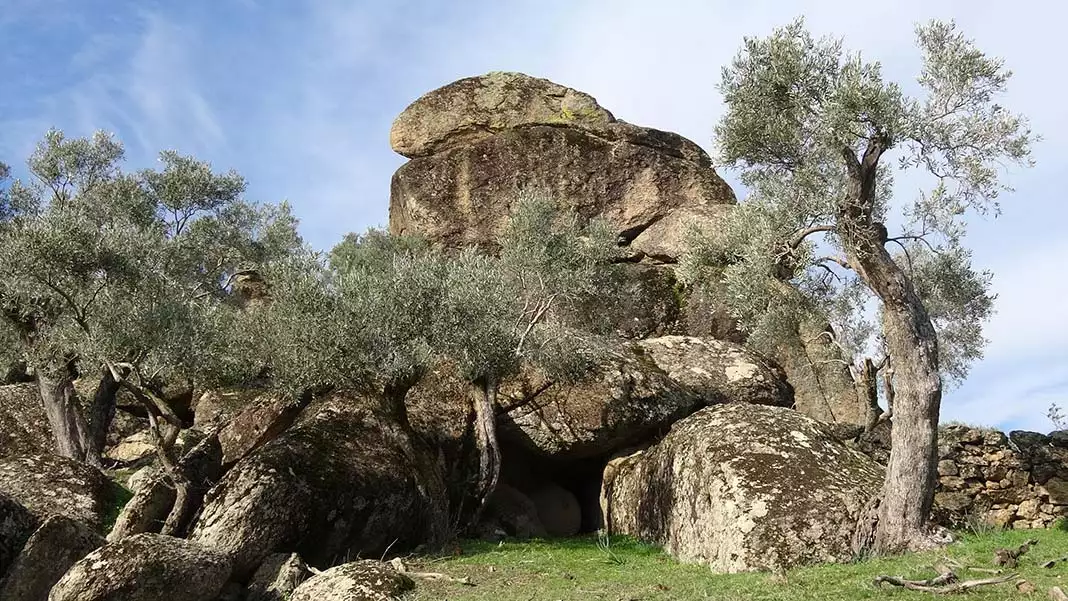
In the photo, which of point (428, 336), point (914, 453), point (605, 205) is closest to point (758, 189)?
point (914, 453)

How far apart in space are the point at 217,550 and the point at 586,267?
1638 cm

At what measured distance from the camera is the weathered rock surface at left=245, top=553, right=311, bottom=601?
1488 centimetres

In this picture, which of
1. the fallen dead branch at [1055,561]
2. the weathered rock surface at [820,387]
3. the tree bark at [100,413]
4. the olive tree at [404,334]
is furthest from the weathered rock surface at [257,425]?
the fallen dead branch at [1055,561]

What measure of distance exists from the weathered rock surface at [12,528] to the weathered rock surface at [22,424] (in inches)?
431

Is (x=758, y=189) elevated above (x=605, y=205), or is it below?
below

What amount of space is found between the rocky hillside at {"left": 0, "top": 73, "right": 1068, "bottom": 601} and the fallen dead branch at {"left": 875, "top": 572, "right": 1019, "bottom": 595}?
3.75 m

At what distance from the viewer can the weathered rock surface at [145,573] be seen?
1300cm

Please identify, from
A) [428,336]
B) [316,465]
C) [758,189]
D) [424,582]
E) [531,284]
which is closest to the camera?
[424,582]

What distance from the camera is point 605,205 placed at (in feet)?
129

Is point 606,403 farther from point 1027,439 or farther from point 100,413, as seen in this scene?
point 100,413

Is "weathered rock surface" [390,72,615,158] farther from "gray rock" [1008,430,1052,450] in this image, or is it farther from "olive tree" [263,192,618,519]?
"gray rock" [1008,430,1052,450]

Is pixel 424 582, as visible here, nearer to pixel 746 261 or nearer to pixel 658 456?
pixel 658 456

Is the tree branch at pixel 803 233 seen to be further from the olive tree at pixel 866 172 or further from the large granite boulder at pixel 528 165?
the large granite boulder at pixel 528 165

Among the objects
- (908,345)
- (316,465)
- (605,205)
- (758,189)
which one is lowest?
(316,465)
